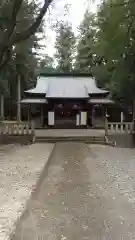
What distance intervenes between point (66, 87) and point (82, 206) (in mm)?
26127

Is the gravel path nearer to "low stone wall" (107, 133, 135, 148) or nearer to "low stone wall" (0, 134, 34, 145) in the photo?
"low stone wall" (107, 133, 135, 148)

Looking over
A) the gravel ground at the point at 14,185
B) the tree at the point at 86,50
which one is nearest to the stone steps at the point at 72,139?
the gravel ground at the point at 14,185

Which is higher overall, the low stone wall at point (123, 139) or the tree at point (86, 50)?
the tree at point (86, 50)

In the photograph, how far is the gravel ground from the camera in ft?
18.6

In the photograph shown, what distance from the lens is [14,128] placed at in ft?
69.9

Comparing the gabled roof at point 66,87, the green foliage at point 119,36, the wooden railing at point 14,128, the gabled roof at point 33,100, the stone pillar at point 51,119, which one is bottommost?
the stone pillar at point 51,119

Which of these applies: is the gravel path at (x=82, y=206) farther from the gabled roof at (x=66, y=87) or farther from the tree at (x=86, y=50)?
the tree at (x=86, y=50)

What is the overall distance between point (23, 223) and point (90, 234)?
1099 millimetres

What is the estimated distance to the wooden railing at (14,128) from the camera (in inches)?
829

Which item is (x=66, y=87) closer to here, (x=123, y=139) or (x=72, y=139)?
(x=72, y=139)

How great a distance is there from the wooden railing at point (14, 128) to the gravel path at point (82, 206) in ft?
31.2

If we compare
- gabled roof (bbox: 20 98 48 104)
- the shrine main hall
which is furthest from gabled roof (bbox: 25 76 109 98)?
gabled roof (bbox: 20 98 48 104)

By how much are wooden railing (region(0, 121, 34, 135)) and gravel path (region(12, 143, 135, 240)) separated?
9501 millimetres

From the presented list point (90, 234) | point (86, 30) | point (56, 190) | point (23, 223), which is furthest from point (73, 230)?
point (86, 30)
